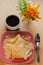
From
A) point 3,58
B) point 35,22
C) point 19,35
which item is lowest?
point 3,58

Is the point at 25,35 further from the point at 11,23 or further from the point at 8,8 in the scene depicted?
the point at 8,8

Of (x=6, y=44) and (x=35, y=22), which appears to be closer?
(x=6, y=44)

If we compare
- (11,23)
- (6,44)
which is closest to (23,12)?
(11,23)

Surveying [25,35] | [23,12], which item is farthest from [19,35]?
[23,12]

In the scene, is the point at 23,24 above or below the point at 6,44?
above
